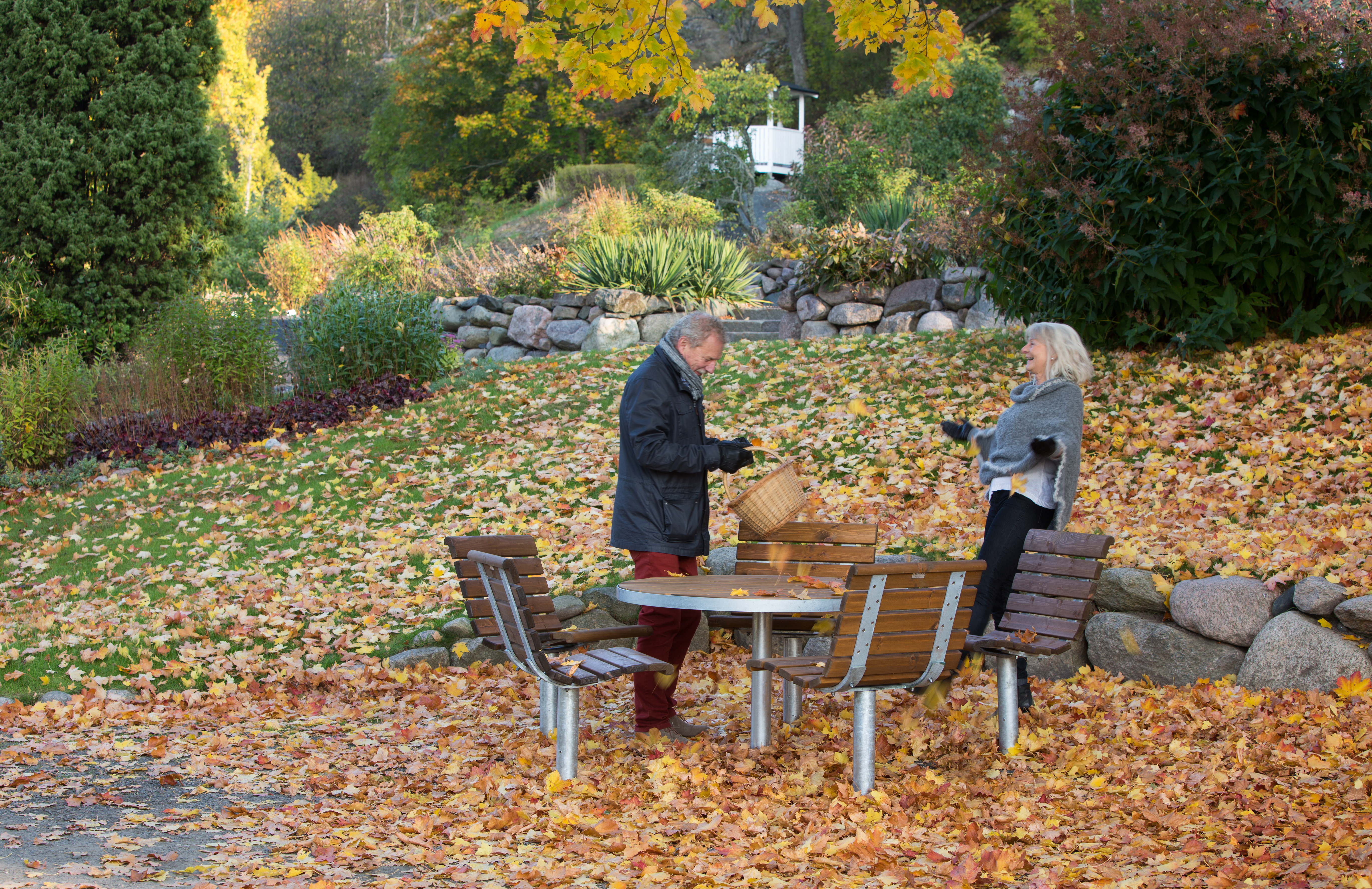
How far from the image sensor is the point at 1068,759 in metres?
4.12

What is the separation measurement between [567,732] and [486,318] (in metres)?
11.3

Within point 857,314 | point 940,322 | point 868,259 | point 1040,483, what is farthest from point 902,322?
point 1040,483

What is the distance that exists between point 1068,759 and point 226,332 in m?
10.6

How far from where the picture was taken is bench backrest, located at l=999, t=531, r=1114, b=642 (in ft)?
14.3

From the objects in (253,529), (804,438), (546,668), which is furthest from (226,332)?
(546,668)

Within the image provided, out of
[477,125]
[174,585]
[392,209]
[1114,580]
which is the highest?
[477,125]

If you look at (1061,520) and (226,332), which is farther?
(226,332)

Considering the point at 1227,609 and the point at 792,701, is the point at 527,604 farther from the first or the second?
the point at 1227,609

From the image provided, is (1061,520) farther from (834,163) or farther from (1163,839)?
(834,163)

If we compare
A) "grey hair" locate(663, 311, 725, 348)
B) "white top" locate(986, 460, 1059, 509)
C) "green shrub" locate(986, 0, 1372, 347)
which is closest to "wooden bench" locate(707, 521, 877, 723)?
"white top" locate(986, 460, 1059, 509)

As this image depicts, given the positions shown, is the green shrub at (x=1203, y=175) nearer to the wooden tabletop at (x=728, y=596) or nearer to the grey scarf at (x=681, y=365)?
the grey scarf at (x=681, y=365)

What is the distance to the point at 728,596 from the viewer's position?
3918 mm

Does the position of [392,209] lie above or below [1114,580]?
above

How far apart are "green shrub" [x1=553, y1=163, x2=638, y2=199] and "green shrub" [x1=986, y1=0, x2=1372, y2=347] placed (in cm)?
1767
